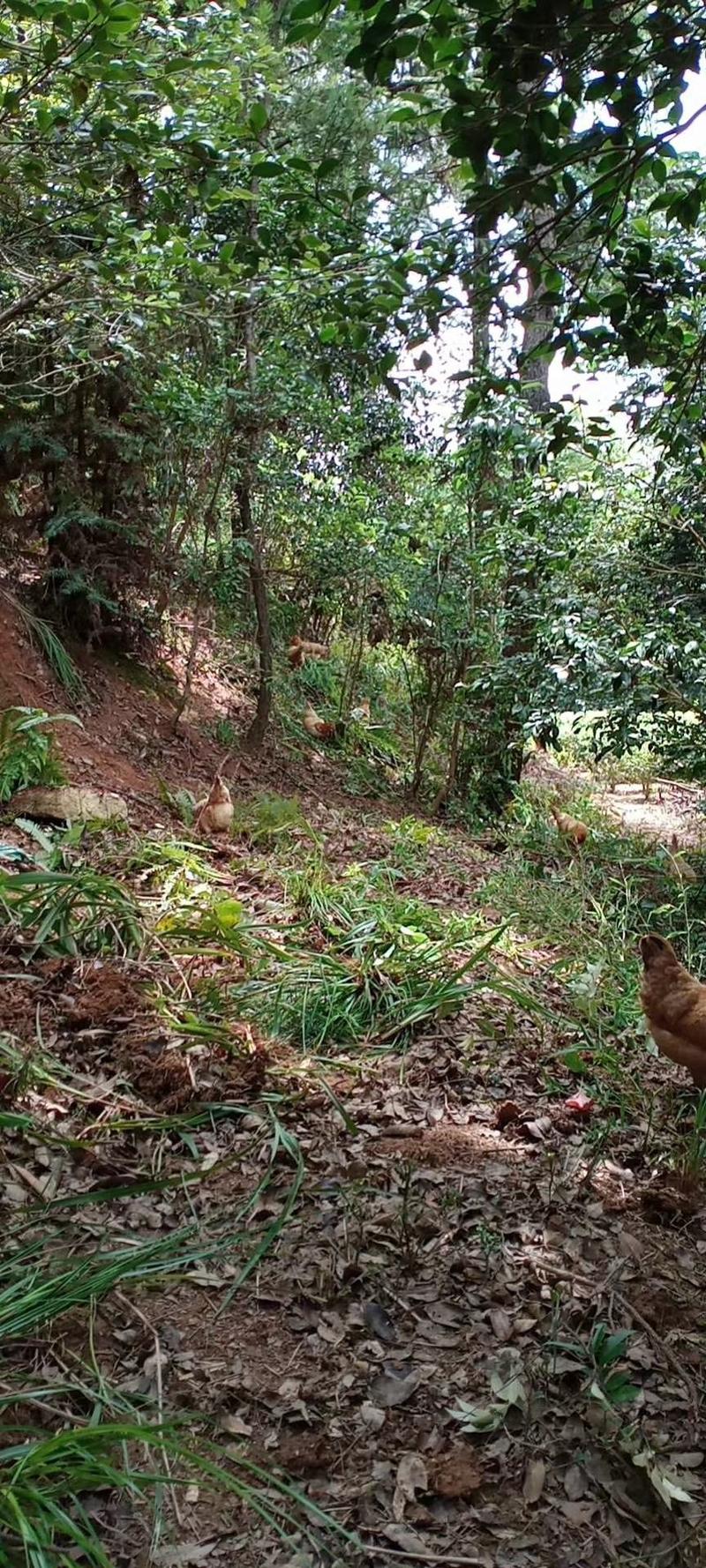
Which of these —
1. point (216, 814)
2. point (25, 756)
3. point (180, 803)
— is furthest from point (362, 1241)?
point (180, 803)

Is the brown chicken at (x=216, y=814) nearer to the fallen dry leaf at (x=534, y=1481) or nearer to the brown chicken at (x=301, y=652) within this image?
the fallen dry leaf at (x=534, y=1481)

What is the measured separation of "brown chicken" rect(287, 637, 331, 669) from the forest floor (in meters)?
5.19

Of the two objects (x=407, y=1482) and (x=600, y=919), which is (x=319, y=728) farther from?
(x=407, y=1482)

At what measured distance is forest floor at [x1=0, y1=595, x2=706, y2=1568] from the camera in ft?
5.90

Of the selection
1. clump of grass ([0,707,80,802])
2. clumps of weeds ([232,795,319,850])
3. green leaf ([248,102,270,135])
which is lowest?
clumps of weeds ([232,795,319,850])

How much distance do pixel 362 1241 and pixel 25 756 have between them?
10.8 ft

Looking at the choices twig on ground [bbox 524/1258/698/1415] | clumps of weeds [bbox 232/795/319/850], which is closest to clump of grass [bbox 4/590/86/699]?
clumps of weeds [bbox 232/795/319/850]

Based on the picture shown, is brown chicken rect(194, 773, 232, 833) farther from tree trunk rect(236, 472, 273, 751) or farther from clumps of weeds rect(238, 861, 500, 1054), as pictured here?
tree trunk rect(236, 472, 273, 751)

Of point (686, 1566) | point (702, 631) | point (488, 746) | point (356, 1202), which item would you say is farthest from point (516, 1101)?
point (488, 746)

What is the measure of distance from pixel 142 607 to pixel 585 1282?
20.0ft

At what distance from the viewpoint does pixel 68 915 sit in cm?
362

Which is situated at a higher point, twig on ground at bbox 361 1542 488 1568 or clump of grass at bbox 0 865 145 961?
clump of grass at bbox 0 865 145 961

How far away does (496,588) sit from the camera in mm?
7840

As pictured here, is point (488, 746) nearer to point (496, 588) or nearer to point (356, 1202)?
point (496, 588)
